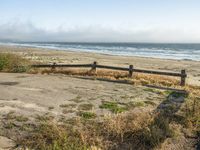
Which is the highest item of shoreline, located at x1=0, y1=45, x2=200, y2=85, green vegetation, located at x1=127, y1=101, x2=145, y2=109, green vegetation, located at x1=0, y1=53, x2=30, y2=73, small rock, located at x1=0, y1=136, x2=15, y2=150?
green vegetation, located at x1=0, y1=53, x2=30, y2=73

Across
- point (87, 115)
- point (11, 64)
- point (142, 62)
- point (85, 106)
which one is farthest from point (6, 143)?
point (142, 62)

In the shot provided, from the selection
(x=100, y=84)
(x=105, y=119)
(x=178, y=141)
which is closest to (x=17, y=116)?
(x=105, y=119)

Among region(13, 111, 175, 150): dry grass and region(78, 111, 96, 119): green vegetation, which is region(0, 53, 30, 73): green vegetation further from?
region(13, 111, 175, 150): dry grass

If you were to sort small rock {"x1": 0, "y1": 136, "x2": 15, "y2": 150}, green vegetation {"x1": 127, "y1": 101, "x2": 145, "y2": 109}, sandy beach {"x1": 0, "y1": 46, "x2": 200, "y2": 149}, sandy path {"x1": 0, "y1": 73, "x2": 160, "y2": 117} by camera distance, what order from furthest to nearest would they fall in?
green vegetation {"x1": 127, "y1": 101, "x2": 145, "y2": 109}, sandy path {"x1": 0, "y1": 73, "x2": 160, "y2": 117}, sandy beach {"x1": 0, "y1": 46, "x2": 200, "y2": 149}, small rock {"x1": 0, "y1": 136, "x2": 15, "y2": 150}

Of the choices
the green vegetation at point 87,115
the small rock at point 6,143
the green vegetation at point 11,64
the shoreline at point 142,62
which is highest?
the green vegetation at point 11,64

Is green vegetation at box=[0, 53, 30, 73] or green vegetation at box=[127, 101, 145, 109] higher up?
green vegetation at box=[0, 53, 30, 73]

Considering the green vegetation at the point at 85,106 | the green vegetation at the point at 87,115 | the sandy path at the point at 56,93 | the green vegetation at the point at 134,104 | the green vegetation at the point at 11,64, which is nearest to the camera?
the green vegetation at the point at 87,115

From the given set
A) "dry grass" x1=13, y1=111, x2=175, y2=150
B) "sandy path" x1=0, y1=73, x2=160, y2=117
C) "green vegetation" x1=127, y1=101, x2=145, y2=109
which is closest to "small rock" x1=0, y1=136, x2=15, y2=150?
"dry grass" x1=13, y1=111, x2=175, y2=150

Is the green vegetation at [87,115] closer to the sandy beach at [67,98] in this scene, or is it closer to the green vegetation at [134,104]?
the sandy beach at [67,98]

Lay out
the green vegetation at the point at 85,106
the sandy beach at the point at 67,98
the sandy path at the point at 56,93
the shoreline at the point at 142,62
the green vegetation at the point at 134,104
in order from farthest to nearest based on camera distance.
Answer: the shoreline at the point at 142,62 → the green vegetation at the point at 134,104 → the green vegetation at the point at 85,106 → the sandy path at the point at 56,93 → the sandy beach at the point at 67,98

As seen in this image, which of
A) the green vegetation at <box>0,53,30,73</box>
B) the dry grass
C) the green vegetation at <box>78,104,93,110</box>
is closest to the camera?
the dry grass

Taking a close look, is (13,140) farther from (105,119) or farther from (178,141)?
(178,141)

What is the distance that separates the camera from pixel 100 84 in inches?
667

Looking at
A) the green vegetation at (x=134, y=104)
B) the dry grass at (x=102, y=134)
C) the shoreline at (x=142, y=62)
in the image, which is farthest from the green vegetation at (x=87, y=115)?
the shoreline at (x=142, y=62)
